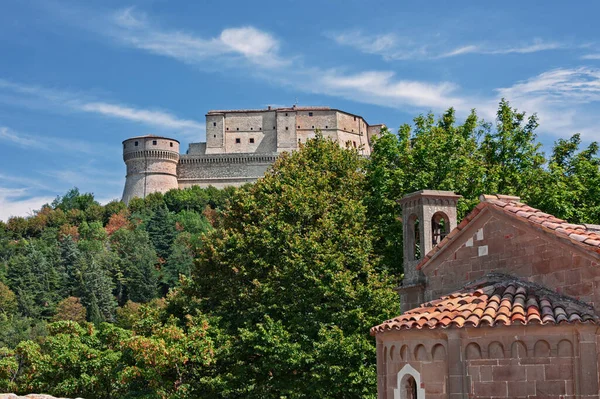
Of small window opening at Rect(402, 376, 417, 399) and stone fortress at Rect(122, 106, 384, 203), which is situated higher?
stone fortress at Rect(122, 106, 384, 203)

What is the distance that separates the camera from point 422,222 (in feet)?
60.7

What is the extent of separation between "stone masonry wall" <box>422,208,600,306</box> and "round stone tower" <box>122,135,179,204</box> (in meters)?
105

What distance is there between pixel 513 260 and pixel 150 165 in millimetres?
108257

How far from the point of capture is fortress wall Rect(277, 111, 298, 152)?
4820 inches

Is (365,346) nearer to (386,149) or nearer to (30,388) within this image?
(386,149)

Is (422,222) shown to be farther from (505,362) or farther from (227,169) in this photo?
(227,169)

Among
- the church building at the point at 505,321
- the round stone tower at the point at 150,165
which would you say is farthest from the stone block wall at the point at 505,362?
the round stone tower at the point at 150,165

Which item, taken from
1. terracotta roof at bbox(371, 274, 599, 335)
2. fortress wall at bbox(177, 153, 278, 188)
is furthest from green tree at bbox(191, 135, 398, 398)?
fortress wall at bbox(177, 153, 278, 188)

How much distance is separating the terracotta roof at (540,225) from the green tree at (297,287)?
6970 mm

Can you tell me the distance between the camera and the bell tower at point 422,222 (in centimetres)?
1816

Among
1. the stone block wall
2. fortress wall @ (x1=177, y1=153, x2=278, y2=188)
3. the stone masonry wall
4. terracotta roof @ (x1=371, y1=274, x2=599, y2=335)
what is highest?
fortress wall @ (x1=177, y1=153, x2=278, y2=188)

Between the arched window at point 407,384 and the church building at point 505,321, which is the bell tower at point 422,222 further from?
the arched window at point 407,384

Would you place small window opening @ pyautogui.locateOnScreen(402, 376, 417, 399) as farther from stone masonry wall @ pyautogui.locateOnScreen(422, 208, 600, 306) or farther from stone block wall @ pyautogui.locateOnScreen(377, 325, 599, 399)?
stone masonry wall @ pyautogui.locateOnScreen(422, 208, 600, 306)

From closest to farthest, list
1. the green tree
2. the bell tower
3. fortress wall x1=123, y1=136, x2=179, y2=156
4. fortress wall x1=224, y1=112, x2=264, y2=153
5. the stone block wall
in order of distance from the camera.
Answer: the stone block wall < the bell tower < the green tree < fortress wall x1=123, y1=136, x2=179, y2=156 < fortress wall x1=224, y1=112, x2=264, y2=153
